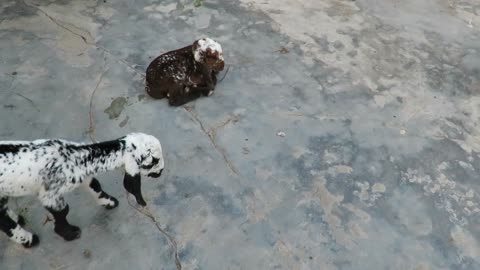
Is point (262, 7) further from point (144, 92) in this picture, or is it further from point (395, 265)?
point (395, 265)

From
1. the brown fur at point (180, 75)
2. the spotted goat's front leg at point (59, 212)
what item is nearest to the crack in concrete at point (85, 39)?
the brown fur at point (180, 75)

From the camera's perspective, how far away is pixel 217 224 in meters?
4.16

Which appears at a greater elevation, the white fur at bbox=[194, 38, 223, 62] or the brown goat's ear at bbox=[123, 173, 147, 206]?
the white fur at bbox=[194, 38, 223, 62]

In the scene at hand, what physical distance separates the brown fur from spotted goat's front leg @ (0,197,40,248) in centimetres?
197

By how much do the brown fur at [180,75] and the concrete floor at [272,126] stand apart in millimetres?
148

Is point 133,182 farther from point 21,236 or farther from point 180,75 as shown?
point 180,75

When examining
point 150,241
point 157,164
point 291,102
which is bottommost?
point 150,241

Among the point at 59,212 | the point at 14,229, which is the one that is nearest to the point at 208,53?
the point at 59,212

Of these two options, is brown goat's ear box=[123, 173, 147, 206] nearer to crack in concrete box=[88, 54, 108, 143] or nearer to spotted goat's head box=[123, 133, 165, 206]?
spotted goat's head box=[123, 133, 165, 206]

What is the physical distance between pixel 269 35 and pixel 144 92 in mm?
1958

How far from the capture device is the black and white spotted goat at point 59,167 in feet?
11.1

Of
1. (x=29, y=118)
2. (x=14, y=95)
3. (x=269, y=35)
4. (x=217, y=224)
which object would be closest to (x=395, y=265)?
(x=217, y=224)

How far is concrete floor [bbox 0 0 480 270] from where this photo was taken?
13.3ft

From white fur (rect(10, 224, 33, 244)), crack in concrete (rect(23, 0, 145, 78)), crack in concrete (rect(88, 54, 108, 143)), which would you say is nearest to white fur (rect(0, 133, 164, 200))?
white fur (rect(10, 224, 33, 244))
